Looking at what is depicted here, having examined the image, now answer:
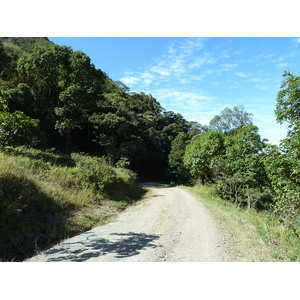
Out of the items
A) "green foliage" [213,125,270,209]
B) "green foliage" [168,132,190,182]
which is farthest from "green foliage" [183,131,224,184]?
"green foliage" [168,132,190,182]

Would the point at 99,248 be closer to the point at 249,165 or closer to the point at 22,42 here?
the point at 249,165

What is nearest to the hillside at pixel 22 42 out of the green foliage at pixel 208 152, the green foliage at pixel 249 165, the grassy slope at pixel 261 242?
the green foliage at pixel 208 152

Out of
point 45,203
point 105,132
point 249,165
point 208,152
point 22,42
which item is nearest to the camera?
point 45,203

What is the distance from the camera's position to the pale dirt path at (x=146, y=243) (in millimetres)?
4801

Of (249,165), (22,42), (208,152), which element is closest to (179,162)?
(208,152)

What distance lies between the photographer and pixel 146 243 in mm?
5781

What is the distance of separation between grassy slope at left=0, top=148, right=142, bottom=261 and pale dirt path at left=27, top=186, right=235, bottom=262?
625mm

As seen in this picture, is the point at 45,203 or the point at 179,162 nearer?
the point at 45,203

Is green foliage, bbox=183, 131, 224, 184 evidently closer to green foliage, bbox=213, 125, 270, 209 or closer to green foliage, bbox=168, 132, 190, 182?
green foliage, bbox=213, 125, 270, 209

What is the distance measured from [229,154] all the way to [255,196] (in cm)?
380

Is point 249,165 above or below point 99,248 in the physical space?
above

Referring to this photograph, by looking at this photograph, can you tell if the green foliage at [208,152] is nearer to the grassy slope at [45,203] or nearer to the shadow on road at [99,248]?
the grassy slope at [45,203]

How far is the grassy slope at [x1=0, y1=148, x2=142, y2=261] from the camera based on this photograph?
534 centimetres

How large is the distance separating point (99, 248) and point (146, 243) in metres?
1.36
